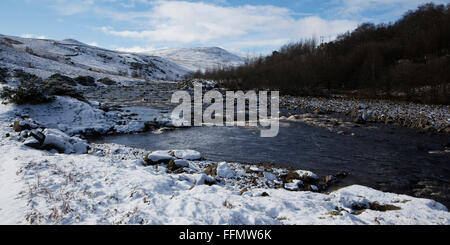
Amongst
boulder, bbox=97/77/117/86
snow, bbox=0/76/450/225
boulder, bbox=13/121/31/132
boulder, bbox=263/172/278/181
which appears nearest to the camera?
snow, bbox=0/76/450/225

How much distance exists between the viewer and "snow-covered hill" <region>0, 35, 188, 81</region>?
5060cm

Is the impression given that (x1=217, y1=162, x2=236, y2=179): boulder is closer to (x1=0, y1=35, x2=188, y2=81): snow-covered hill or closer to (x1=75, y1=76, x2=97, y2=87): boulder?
(x1=0, y1=35, x2=188, y2=81): snow-covered hill

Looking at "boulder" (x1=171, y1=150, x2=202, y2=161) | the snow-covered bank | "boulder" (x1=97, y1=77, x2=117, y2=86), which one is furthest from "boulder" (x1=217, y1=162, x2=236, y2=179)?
"boulder" (x1=97, y1=77, x2=117, y2=86)

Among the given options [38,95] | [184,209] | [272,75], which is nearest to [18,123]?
[38,95]

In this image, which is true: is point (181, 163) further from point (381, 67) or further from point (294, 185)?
point (381, 67)

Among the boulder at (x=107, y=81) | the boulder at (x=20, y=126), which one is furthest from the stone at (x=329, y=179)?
the boulder at (x=107, y=81)

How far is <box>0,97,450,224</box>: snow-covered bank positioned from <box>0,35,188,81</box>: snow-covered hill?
153ft

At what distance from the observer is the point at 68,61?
74250 millimetres

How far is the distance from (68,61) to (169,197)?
284 ft

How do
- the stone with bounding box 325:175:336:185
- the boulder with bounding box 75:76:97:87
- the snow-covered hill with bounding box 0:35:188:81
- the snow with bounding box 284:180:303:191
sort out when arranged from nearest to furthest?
the snow with bounding box 284:180:303:191
the stone with bounding box 325:175:336:185
the boulder with bounding box 75:76:97:87
the snow-covered hill with bounding box 0:35:188:81

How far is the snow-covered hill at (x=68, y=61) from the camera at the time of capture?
5060cm

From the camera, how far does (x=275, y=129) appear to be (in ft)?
51.7

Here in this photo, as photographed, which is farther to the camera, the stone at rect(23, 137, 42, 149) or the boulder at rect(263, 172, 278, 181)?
the stone at rect(23, 137, 42, 149)

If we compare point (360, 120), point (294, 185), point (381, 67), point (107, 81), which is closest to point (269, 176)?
point (294, 185)
